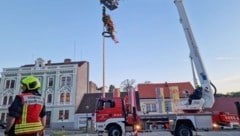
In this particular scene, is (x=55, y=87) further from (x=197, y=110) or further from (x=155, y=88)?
(x=197, y=110)

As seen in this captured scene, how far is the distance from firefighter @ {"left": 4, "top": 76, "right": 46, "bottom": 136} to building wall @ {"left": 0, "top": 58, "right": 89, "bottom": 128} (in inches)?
1715

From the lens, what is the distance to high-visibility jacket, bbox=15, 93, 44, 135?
3.71 metres

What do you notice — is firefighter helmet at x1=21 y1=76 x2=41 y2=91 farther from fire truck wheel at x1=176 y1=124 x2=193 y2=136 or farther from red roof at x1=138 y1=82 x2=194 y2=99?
red roof at x1=138 y1=82 x2=194 y2=99

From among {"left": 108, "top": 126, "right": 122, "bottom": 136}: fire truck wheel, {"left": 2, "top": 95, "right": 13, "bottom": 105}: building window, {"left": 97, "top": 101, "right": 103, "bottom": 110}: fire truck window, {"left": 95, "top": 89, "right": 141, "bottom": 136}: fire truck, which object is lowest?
{"left": 108, "top": 126, "right": 122, "bottom": 136}: fire truck wheel

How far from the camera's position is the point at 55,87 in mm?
48969

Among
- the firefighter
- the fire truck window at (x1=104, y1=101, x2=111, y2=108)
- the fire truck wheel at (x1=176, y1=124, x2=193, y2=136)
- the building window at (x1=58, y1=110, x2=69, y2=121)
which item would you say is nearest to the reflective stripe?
the firefighter

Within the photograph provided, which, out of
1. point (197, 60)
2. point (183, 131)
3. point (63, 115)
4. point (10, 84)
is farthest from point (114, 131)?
point (10, 84)

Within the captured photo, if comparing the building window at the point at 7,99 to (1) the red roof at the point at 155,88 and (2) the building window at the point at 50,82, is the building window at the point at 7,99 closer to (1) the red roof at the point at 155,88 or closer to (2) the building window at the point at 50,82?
(2) the building window at the point at 50,82

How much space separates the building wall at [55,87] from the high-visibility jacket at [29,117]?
4359 centimetres

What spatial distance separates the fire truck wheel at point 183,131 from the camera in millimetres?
14281

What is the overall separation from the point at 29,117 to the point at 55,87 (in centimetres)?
4670

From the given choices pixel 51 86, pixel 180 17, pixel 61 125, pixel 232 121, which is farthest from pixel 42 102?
pixel 51 86

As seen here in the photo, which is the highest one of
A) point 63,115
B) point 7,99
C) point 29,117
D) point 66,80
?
point 66,80

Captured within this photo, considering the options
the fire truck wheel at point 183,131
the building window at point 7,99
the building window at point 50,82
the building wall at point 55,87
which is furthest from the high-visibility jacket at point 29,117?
the building window at point 7,99
